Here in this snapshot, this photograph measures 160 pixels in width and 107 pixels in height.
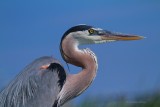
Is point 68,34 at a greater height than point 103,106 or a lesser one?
greater

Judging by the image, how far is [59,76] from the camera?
7.24 m

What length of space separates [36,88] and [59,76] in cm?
22

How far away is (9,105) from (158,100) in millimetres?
1234

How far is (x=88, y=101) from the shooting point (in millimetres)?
7523

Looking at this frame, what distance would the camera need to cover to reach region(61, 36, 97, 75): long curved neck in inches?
289

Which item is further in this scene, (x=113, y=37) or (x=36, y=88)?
(x=113, y=37)

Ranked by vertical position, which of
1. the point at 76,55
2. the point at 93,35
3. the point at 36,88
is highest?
the point at 93,35

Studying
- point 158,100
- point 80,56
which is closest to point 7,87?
point 80,56

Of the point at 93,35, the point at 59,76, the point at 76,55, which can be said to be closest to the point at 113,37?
the point at 93,35

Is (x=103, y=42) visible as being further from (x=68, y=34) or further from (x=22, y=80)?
(x=22, y=80)

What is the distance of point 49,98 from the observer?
281 inches

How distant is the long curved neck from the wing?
166 mm

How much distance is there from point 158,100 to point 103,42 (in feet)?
2.28

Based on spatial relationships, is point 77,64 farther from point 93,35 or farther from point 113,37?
point 113,37
